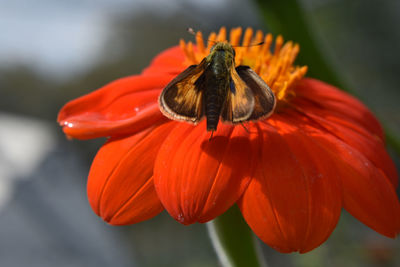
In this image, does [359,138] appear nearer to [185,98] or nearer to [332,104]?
[332,104]

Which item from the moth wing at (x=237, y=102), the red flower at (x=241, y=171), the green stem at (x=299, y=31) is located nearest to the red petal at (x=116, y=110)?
the red flower at (x=241, y=171)

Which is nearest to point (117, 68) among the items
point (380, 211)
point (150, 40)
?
point (150, 40)

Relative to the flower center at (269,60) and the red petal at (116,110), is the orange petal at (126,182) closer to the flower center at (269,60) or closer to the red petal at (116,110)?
the red petal at (116,110)

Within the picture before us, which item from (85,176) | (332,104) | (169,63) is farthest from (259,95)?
(85,176)

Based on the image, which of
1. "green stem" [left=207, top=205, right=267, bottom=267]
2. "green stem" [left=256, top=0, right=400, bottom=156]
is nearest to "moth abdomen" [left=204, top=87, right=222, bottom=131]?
"green stem" [left=207, top=205, right=267, bottom=267]

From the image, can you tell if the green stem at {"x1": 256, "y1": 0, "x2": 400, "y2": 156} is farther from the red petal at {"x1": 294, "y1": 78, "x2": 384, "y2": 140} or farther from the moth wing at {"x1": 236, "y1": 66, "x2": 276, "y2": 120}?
the moth wing at {"x1": 236, "y1": 66, "x2": 276, "y2": 120}
